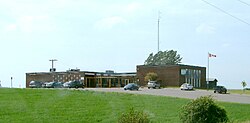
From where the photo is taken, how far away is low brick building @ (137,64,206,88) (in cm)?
9331

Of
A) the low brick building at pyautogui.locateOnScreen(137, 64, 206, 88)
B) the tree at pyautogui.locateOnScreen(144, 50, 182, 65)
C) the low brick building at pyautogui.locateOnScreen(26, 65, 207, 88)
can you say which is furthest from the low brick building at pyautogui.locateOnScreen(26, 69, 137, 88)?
the tree at pyautogui.locateOnScreen(144, 50, 182, 65)

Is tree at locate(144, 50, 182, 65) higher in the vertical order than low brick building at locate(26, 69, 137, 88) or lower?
higher

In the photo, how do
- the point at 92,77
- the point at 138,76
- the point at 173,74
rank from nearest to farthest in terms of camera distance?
the point at 173,74
the point at 92,77
the point at 138,76

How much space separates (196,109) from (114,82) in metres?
83.2

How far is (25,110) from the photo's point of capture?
77.1ft

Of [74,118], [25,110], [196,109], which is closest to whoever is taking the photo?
[196,109]

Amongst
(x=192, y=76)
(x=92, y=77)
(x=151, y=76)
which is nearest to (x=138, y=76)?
(x=151, y=76)

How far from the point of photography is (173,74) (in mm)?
93812

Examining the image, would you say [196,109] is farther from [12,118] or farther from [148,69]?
[148,69]

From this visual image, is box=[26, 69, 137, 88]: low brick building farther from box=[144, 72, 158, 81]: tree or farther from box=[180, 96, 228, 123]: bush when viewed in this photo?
box=[180, 96, 228, 123]: bush

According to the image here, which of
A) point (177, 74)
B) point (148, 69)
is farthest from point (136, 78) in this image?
point (177, 74)

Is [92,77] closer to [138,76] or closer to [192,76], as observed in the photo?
[138,76]

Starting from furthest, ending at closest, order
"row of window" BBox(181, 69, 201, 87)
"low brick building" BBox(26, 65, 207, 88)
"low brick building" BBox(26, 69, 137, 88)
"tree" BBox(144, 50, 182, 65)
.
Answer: "tree" BBox(144, 50, 182, 65) < "low brick building" BBox(26, 69, 137, 88) < "row of window" BBox(181, 69, 201, 87) < "low brick building" BBox(26, 65, 207, 88)

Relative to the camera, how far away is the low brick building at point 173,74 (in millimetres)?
93312
